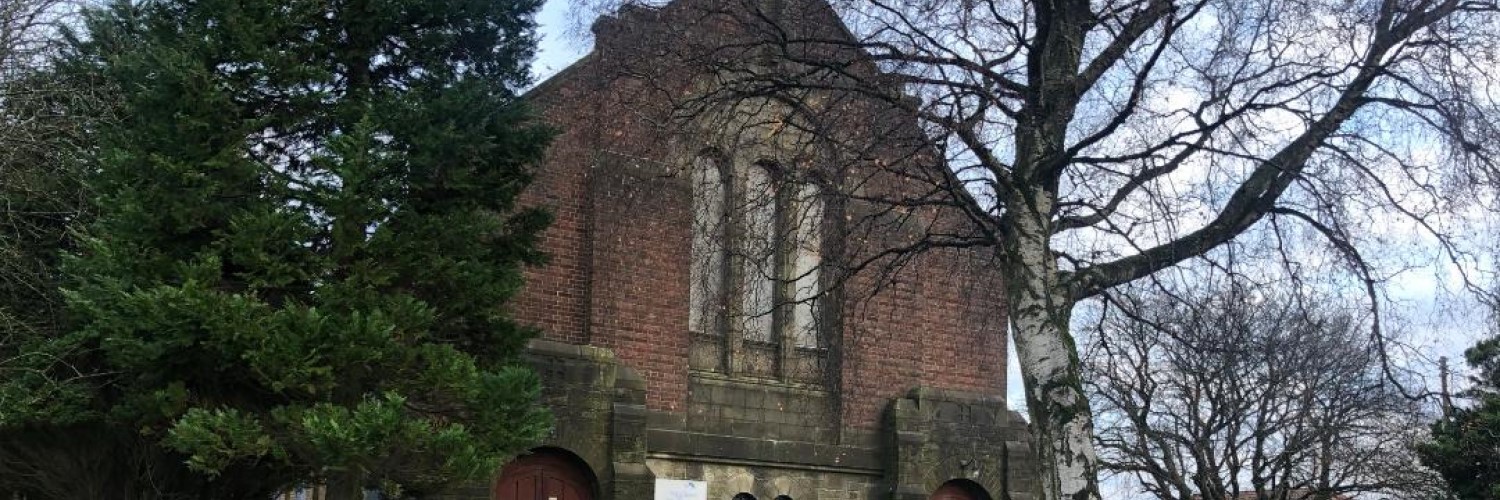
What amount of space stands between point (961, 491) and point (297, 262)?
1011cm

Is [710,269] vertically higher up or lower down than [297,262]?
higher up

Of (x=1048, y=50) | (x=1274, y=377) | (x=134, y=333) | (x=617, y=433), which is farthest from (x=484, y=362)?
(x=1274, y=377)

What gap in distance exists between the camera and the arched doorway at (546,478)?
16281 millimetres

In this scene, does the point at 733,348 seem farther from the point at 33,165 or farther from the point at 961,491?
the point at 33,165

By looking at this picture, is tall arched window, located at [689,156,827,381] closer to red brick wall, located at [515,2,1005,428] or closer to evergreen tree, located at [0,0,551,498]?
red brick wall, located at [515,2,1005,428]

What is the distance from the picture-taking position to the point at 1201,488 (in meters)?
22.9

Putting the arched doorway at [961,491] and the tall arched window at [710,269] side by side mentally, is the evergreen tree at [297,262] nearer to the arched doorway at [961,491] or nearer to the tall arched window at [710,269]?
the tall arched window at [710,269]

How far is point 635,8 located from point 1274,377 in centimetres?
1380

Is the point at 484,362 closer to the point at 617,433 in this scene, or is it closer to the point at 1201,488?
the point at 617,433

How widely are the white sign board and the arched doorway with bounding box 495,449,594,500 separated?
862 millimetres

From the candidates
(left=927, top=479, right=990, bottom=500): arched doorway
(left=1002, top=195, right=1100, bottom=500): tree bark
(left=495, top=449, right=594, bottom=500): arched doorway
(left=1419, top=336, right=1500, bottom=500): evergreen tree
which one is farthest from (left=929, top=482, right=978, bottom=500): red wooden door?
(left=1002, top=195, right=1100, bottom=500): tree bark

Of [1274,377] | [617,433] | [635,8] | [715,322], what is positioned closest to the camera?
[635,8]

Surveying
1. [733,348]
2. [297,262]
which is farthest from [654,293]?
[297,262]

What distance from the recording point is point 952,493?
62.4 ft
